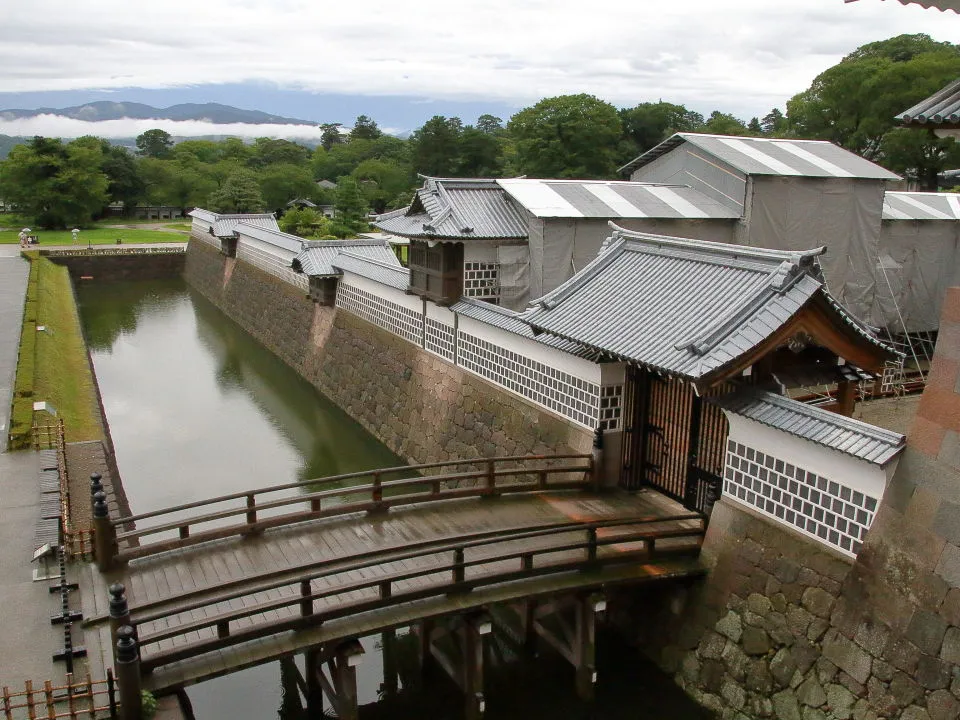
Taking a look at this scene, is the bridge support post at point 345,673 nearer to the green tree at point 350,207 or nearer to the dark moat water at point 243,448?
the dark moat water at point 243,448

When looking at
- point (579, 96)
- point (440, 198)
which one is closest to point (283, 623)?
point (440, 198)

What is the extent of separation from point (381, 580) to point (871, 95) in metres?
52.6

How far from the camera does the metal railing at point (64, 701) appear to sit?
305 inches

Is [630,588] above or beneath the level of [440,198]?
beneath

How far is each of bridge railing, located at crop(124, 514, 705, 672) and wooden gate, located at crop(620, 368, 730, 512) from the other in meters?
0.70

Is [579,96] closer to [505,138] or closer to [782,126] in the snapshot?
[782,126]

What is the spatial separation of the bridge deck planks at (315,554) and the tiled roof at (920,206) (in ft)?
47.6

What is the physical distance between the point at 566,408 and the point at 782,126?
59.9 meters

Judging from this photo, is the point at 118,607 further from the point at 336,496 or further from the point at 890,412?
the point at 890,412

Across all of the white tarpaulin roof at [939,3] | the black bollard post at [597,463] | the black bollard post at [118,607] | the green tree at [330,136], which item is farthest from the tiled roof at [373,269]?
the green tree at [330,136]

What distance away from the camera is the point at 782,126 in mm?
65500

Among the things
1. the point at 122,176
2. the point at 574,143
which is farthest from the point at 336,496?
the point at 122,176

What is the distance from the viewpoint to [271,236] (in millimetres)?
36406

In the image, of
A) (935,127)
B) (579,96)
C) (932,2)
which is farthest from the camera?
(579,96)
